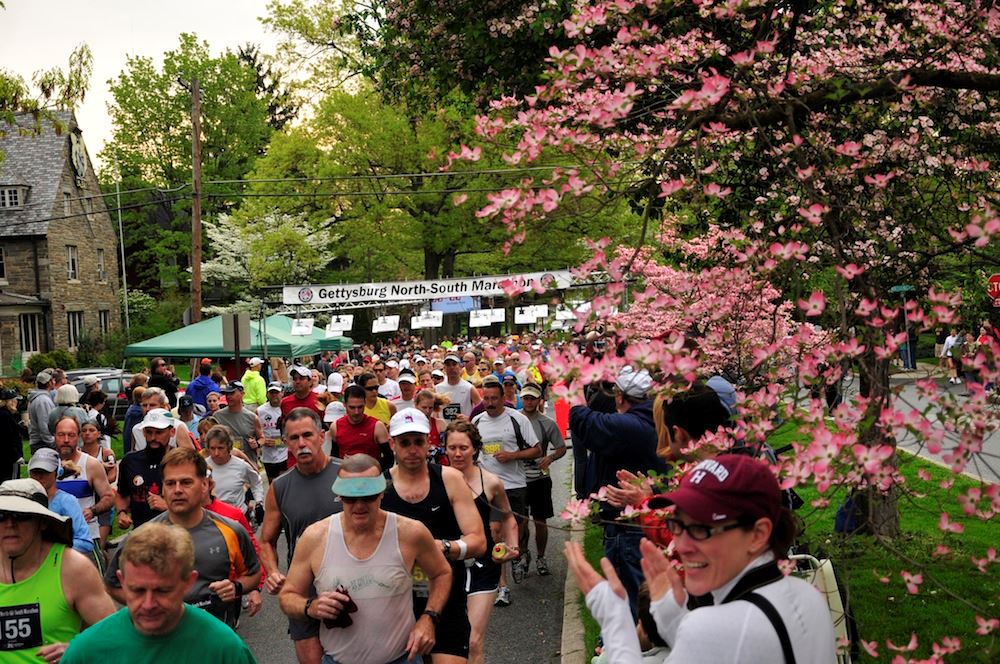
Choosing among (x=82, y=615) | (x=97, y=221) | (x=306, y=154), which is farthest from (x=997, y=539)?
(x=97, y=221)

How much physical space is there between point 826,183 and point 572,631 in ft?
16.7

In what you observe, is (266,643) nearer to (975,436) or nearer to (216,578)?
(216,578)

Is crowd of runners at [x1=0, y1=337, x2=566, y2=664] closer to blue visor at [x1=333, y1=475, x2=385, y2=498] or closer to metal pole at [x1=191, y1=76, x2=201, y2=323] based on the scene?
blue visor at [x1=333, y1=475, x2=385, y2=498]

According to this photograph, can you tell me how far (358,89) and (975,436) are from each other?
148ft

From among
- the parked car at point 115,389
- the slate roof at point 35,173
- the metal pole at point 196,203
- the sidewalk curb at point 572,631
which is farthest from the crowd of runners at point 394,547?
the slate roof at point 35,173

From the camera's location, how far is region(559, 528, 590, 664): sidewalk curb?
8.32 metres

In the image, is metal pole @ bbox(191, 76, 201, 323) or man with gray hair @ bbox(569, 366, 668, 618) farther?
metal pole @ bbox(191, 76, 201, 323)

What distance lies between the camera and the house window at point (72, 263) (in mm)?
53300

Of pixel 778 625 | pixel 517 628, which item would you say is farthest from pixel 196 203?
pixel 778 625

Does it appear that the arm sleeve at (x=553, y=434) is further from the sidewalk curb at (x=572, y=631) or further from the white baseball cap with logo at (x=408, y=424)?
the white baseball cap with logo at (x=408, y=424)

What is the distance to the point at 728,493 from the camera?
2.82 metres

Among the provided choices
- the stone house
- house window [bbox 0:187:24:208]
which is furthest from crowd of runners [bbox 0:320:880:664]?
house window [bbox 0:187:24:208]

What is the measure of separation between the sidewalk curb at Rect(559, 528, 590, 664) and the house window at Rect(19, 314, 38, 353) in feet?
145

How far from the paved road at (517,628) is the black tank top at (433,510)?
2361mm
